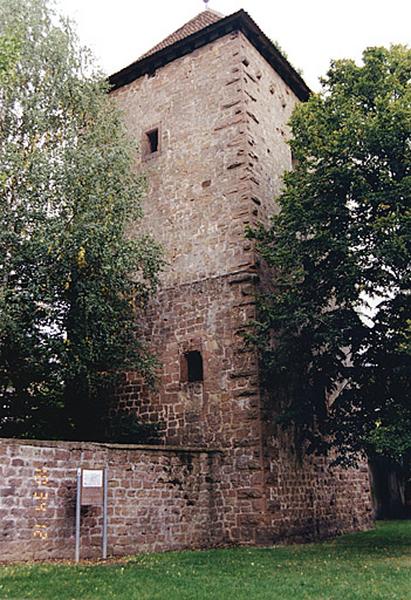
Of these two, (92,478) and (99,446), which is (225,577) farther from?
(99,446)

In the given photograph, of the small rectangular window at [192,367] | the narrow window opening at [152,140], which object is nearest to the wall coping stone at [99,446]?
the small rectangular window at [192,367]

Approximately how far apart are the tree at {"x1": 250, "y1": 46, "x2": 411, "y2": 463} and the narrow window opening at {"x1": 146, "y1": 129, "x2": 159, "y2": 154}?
15.9 ft

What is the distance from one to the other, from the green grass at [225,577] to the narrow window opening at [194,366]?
3788mm

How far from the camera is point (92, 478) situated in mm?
9992

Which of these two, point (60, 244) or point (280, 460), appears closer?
point (60, 244)

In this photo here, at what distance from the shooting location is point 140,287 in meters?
14.1

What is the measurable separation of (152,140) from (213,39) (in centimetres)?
292

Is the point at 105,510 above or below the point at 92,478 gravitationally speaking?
below

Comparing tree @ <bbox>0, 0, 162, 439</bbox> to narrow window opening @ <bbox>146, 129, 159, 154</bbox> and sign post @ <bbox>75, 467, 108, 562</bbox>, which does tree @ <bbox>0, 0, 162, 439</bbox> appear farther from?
sign post @ <bbox>75, 467, 108, 562</bbox>

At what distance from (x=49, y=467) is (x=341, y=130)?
810cm

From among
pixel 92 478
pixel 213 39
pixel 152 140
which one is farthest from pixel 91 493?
pixel 213 39

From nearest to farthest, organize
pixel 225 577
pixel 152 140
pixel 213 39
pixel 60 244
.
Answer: pixel 225 577 → pixel 60 244 → pixel 213 39 → pixel 152 140

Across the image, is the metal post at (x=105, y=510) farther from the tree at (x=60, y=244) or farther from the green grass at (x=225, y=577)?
the tree at (x=60, y=244)

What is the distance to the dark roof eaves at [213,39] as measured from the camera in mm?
15594
